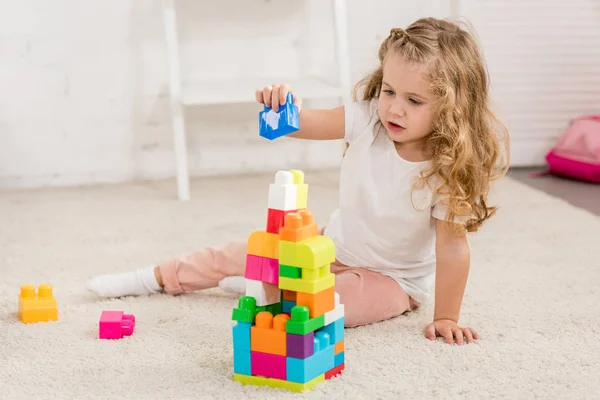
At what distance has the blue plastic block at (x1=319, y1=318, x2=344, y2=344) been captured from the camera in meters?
1.03

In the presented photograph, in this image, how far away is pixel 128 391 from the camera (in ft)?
3.34

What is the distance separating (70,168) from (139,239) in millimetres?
705

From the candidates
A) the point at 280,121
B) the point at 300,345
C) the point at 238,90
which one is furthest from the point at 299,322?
the point at 238,90

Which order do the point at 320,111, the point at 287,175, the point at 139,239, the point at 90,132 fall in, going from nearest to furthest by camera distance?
the point at 287,175
the point at 320,111
the point at 139,239
the point at 90,132

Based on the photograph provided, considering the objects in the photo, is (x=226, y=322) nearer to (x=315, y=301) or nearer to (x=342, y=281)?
(x=342, y=281)

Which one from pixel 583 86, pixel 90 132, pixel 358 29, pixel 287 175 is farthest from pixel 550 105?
pixel 287 175

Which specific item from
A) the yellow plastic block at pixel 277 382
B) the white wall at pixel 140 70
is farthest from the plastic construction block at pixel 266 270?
the white wall at pixel 140 70

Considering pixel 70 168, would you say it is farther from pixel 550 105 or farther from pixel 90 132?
pixel 550 105

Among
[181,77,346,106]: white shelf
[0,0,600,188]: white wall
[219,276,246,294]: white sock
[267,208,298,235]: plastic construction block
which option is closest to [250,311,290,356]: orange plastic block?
[267,208,298,235]: plastic construction block

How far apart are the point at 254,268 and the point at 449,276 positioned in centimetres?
35

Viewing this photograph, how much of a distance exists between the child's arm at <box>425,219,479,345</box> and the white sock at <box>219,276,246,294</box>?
1.05ft

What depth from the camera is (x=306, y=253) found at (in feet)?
3.13

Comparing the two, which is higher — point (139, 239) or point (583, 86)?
point (583, 86)

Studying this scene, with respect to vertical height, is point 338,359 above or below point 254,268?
below
